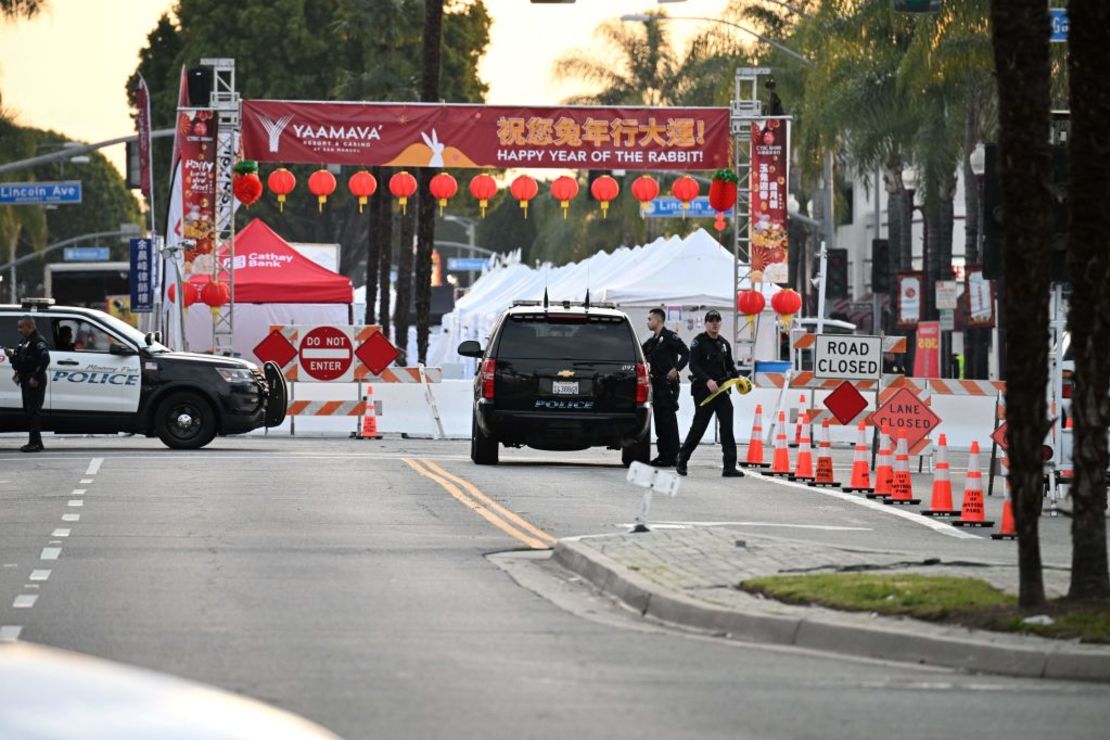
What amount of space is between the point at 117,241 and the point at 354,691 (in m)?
140

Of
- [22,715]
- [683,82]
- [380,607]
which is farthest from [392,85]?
[22,715]

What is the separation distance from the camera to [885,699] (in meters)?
10.0

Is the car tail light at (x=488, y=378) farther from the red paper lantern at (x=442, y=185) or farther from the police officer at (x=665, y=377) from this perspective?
the red paper lantern at (x=442, y=185)

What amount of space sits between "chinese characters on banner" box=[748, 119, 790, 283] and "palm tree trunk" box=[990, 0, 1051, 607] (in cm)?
2828

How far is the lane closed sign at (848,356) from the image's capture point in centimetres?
2795

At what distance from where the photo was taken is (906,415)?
23766 millimetres

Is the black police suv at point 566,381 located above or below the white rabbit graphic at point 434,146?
below

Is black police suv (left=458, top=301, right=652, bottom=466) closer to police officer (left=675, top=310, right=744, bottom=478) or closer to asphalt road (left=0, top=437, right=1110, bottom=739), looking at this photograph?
police officer (left=675, top=310, right=744, bottom=478)

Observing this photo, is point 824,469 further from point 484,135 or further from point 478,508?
point 484,135

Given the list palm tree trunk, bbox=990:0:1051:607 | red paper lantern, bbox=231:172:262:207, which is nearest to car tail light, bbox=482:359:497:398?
palm tree trunk, bbox=990:0:1051:607

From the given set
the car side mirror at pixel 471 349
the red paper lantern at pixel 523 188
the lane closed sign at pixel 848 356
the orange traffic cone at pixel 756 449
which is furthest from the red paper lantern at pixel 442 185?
the car side mirror at pixel 471 349

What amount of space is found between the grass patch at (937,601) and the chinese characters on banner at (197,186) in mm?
26850

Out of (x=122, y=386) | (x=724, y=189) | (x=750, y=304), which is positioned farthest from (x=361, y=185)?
(x=122, y=386)

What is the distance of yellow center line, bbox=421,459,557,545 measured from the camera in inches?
701
